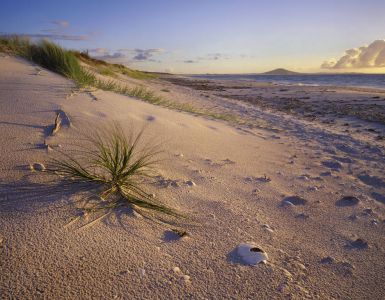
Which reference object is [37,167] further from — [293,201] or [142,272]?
[293,201]

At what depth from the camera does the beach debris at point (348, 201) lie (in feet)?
6.44

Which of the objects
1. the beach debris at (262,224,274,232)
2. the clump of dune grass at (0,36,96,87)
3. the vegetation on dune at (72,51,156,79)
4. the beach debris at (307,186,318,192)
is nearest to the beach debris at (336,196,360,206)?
the beach debris at (307,186,318,192)

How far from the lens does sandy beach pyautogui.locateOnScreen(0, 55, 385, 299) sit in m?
1.08

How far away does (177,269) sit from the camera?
3.79ft

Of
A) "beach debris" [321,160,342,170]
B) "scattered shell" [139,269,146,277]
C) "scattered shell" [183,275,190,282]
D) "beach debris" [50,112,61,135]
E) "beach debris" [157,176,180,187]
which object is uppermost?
"beach debris" [50,112,61,135]

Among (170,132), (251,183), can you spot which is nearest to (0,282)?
(251,183)

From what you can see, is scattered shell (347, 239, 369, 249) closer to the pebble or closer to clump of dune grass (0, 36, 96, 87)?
the pebble

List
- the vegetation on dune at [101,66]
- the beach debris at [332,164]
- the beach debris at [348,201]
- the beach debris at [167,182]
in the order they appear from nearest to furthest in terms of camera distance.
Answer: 1. the beach debris at [167,182]
2. the beach debris at [348,201]
3. the beach debris at [332,164]
4. the vegetation on dune at [101,66]

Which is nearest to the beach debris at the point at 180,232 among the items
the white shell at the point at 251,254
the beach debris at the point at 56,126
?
the white shell at the point at 251,254

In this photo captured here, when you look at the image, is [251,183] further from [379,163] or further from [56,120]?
[379,163]

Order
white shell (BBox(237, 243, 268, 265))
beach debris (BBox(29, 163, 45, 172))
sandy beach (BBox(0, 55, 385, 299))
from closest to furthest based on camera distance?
sandy beach (BBox(0, 55, 385, 299)) → white shell (BBox(237, 243, 268, 265)) → beach debris (BBox(29, 163, 45, 172))

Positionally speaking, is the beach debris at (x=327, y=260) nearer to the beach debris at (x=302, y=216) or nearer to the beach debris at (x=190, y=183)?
the beach debris at (x=302, y=216)

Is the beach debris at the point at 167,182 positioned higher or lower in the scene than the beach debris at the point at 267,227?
higher

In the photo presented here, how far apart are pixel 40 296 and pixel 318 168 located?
2.38 m
